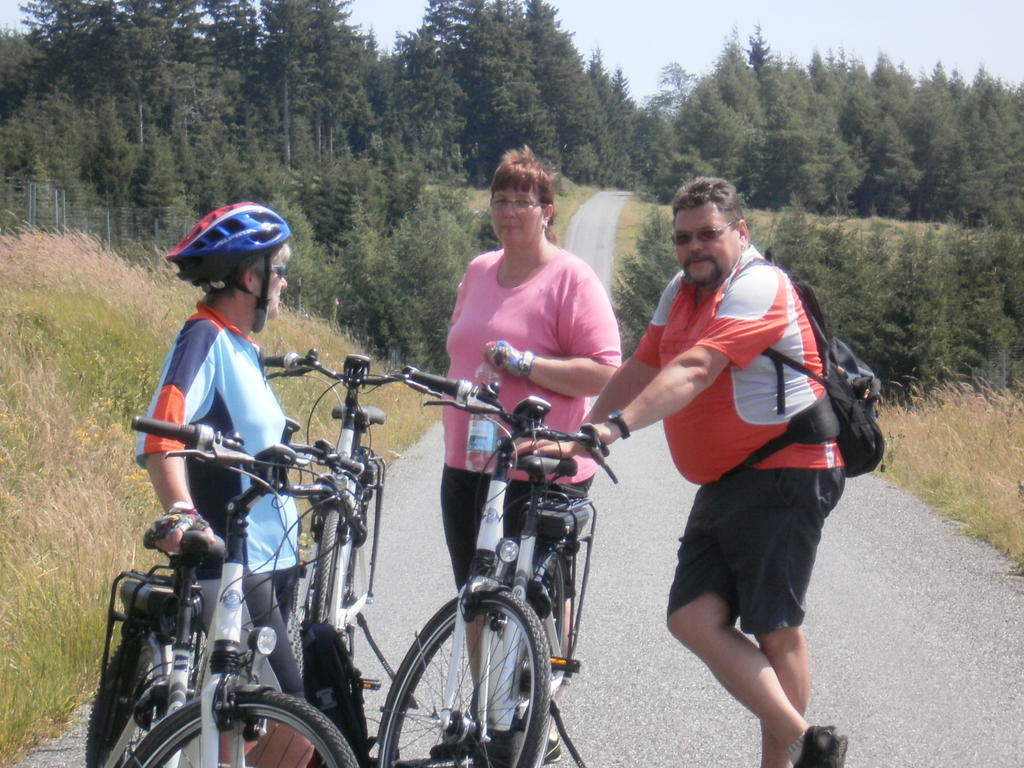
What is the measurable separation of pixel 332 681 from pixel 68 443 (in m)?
5.74

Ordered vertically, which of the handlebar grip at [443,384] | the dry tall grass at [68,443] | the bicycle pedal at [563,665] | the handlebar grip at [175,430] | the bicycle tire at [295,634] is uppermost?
the handlebar grip at [175,430]

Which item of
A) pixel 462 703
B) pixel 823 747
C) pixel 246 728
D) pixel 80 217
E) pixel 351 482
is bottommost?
pixel 80 217

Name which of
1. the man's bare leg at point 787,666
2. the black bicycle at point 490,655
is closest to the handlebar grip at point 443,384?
the black bicycle at point 490,655

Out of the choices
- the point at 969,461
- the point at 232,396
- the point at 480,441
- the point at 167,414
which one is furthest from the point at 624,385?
the point at 969,461

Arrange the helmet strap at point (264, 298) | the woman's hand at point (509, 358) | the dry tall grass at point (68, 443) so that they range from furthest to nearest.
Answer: the dry tall grass at point (68, 443)
the woman's hand at point (509, 358)
the helmet strap at point (264, 298)

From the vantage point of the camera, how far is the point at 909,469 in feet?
43.8

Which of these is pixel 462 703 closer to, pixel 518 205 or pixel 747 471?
pixel 747 471

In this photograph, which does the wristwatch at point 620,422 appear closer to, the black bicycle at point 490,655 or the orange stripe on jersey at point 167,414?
the black bicycle at point 490,655

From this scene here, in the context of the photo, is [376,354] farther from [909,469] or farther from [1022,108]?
[1022,108]

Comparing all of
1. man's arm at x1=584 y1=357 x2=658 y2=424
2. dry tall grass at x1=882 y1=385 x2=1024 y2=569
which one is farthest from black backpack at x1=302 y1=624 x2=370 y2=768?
dry tall grass at x1=882 y1=385 x2=1024 y2=569

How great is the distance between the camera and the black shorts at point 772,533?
150 inches

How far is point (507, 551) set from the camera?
3.81m

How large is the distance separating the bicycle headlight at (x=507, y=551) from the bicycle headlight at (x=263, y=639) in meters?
0.90

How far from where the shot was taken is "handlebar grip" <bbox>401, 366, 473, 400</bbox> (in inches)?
145
